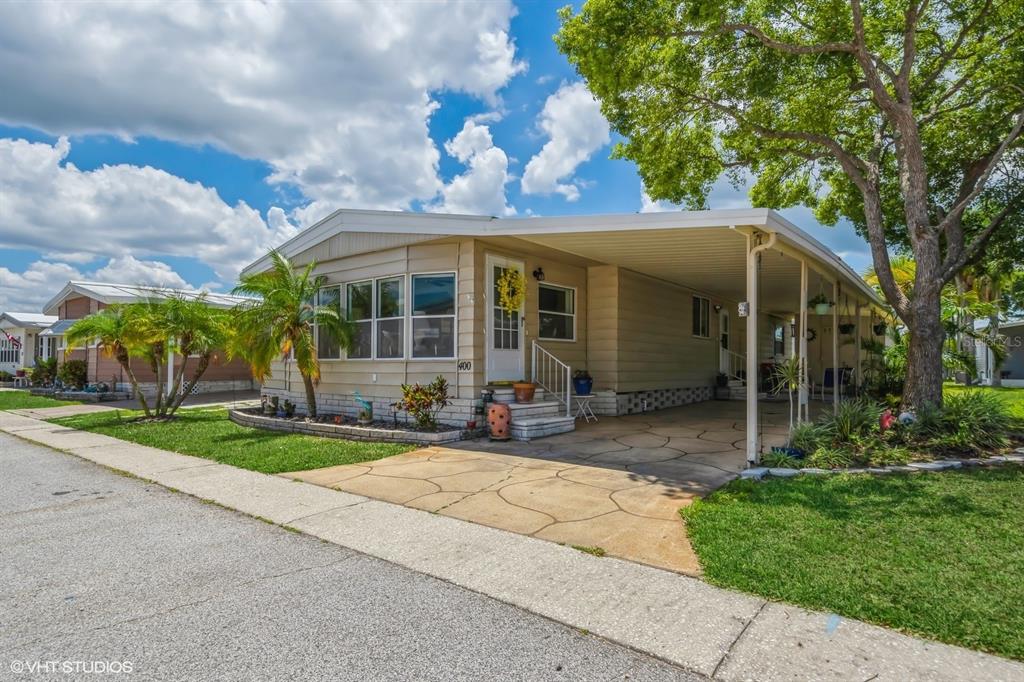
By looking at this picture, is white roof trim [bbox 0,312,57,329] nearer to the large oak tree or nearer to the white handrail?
the white handrail

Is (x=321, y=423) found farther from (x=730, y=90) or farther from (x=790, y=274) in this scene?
(x=730, y=90)

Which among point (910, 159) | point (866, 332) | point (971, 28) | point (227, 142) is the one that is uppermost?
point (971, 28)

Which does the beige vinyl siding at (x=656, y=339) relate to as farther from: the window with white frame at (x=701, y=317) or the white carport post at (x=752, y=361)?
the white carport post at (x=752, y=361)

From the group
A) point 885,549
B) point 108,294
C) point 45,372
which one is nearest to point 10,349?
point 45,372

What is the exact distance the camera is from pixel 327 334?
10.9m

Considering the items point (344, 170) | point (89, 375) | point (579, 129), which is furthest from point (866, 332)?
point (89, 375)

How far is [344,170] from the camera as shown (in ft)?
47.4

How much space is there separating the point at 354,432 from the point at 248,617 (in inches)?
235

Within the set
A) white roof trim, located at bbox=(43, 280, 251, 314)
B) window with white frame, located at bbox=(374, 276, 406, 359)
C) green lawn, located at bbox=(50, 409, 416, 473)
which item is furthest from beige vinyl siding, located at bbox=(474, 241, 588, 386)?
white roof trim, located at bbox=(43, 280, 251, 314)

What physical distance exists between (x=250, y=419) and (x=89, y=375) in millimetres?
11483

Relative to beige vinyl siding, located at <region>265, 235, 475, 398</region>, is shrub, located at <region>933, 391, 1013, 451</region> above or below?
below

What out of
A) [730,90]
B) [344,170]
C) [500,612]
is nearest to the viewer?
[500,612]

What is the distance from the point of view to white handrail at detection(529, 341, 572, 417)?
32.2 ft

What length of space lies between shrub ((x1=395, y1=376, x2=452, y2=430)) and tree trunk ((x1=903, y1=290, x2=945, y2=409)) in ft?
21.2
